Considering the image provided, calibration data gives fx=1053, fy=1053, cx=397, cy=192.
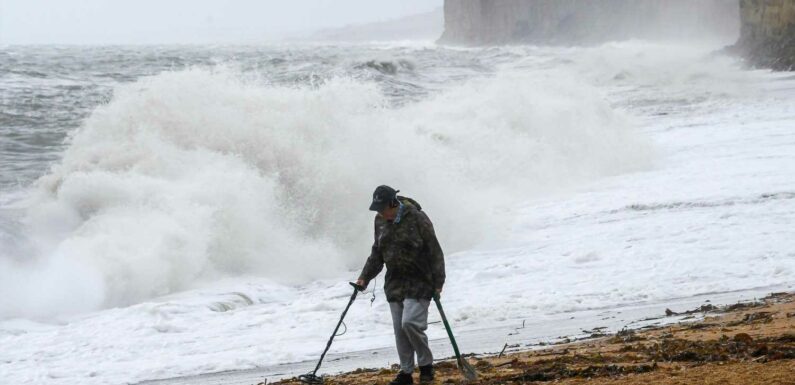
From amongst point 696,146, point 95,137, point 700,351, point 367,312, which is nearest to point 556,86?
point 696,146

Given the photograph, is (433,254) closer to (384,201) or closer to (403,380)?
(384,201)

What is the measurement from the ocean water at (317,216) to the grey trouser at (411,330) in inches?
80.1

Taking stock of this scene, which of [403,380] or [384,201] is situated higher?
[384,201]

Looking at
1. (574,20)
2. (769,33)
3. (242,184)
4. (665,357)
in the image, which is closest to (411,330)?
(665,357)

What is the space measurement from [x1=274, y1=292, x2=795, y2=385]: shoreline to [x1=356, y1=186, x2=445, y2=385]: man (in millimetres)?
265

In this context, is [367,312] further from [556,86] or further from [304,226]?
[556,86]

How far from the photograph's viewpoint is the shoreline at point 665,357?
20.8 feet

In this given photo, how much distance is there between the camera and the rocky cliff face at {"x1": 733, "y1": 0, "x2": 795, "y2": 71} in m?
45.3

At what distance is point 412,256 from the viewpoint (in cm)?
716

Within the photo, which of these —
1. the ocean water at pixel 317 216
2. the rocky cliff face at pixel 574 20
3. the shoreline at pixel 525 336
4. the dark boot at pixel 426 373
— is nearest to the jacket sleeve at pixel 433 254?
the dark boot at pixel 426 373

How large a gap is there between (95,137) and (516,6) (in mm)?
98664

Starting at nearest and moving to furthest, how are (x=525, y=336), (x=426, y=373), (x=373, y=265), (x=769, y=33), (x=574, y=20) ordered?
1. (x=426, y=373)
2. (x=373, y=265)
3. (x=525, y=336)
4. (x=769, y=33)
5. (x=574, y=20)

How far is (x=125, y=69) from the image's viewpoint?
44.5 meters

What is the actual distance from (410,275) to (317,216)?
26.7 feet
